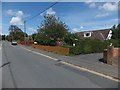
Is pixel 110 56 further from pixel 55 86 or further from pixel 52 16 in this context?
pixel 52 16

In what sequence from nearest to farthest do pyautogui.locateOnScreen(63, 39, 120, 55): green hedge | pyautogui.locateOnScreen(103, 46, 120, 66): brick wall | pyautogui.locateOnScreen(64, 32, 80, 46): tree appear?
pyautogui.locateOnScreen(103, 46, 120, 66): brick wall
pyautogui.locateOnScreen(63, 39, 120, 55): green hedge
pyautogui.locateOnScreen(64, 32, 80, 46): tree

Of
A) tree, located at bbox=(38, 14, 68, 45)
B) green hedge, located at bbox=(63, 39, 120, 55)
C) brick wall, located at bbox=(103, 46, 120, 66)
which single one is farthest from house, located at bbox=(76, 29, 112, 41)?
brick wall, located at bbox=(103, 46, 120, 66)

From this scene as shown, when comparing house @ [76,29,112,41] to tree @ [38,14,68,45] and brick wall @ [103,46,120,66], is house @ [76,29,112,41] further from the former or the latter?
brick wall @ [103,46,120,66]

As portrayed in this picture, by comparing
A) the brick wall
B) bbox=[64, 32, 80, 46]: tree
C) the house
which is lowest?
the brick wall

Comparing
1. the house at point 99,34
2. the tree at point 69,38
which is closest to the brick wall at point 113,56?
the tree at point 69,38

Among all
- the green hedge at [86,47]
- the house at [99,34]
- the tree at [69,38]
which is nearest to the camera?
the green hedge at [86,47]

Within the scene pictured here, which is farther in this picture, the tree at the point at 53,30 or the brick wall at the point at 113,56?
the tree at the point at 53,30

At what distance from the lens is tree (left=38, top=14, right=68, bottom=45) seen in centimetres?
5075

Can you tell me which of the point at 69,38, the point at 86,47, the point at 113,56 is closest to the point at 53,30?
the point at 69,38

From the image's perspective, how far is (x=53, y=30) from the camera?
1997 inches

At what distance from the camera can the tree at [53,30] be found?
167 ft

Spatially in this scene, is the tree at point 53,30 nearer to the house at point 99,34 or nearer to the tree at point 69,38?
the tree at point 69,38

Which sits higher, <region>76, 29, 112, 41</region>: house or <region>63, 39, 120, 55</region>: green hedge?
<region>76, 29, 112, 41</region>: house

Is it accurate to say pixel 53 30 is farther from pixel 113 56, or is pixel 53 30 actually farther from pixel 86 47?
pixel 113 56
